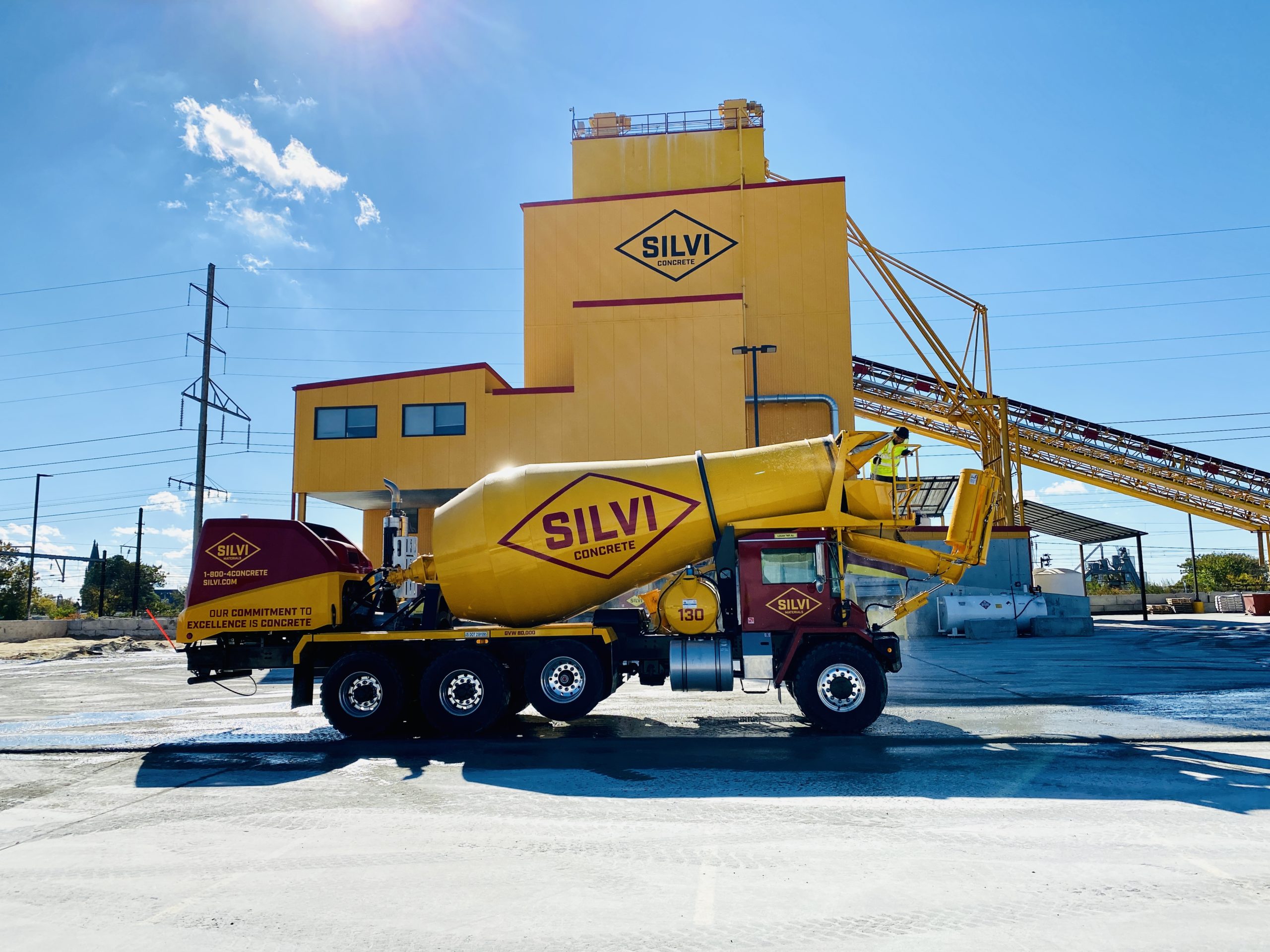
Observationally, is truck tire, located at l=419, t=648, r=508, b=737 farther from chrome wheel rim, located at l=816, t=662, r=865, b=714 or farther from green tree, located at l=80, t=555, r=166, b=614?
green tree, located at l=80, t=555, r=166, b=614

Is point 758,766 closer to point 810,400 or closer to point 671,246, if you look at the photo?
point 810,400

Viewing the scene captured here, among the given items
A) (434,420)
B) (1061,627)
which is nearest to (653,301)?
(434,420)

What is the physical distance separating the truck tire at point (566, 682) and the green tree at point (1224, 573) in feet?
197

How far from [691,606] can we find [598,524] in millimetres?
1719

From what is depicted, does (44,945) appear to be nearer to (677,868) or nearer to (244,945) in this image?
(244,945)

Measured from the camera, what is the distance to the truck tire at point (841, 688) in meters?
10.3

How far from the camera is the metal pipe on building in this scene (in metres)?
28.1

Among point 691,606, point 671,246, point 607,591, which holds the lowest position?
point 691,606

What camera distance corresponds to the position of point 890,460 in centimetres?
1088

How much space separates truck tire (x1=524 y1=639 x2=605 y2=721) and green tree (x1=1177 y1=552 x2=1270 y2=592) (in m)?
60.0

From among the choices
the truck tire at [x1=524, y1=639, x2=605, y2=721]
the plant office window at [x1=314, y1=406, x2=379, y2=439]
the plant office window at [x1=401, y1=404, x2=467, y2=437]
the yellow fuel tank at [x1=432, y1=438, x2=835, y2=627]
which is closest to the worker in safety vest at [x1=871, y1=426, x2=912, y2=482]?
the yellow fuel tank at [x1=432, y1=438, x2=835, y2=627]

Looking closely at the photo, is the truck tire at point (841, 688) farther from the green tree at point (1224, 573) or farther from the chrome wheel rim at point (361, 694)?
the green tree at point (1224, 573)

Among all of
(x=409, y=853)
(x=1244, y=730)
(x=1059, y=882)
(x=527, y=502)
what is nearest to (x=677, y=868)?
(x=409, y=853)

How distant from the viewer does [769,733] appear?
10.6 meters
